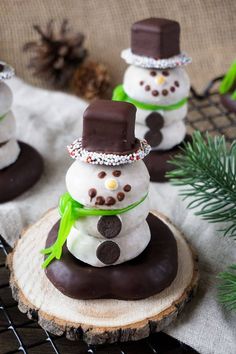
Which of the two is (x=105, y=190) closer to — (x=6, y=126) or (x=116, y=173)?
(x=116, y=173)

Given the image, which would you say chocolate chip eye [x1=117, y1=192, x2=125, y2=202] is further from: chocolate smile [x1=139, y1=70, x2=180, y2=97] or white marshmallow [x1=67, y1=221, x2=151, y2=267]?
chocolate smile [x1=139, y1=70, x2=180, y2=97]

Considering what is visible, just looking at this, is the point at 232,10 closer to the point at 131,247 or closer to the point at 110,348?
the point at 131,247

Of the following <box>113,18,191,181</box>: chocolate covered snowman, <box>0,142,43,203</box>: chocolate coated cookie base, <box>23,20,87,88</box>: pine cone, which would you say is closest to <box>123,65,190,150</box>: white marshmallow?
<box>113,18,191,181</box>: chocolate covered snowman

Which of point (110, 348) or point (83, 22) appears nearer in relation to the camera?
point (110, 348)

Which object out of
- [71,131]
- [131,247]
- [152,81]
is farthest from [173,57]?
[131,247]

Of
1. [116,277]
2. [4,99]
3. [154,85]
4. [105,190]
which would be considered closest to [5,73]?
[4,99]

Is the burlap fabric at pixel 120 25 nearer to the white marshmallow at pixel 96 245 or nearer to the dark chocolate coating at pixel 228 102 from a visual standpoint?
the dark chocolate coating at pixel 228 102
